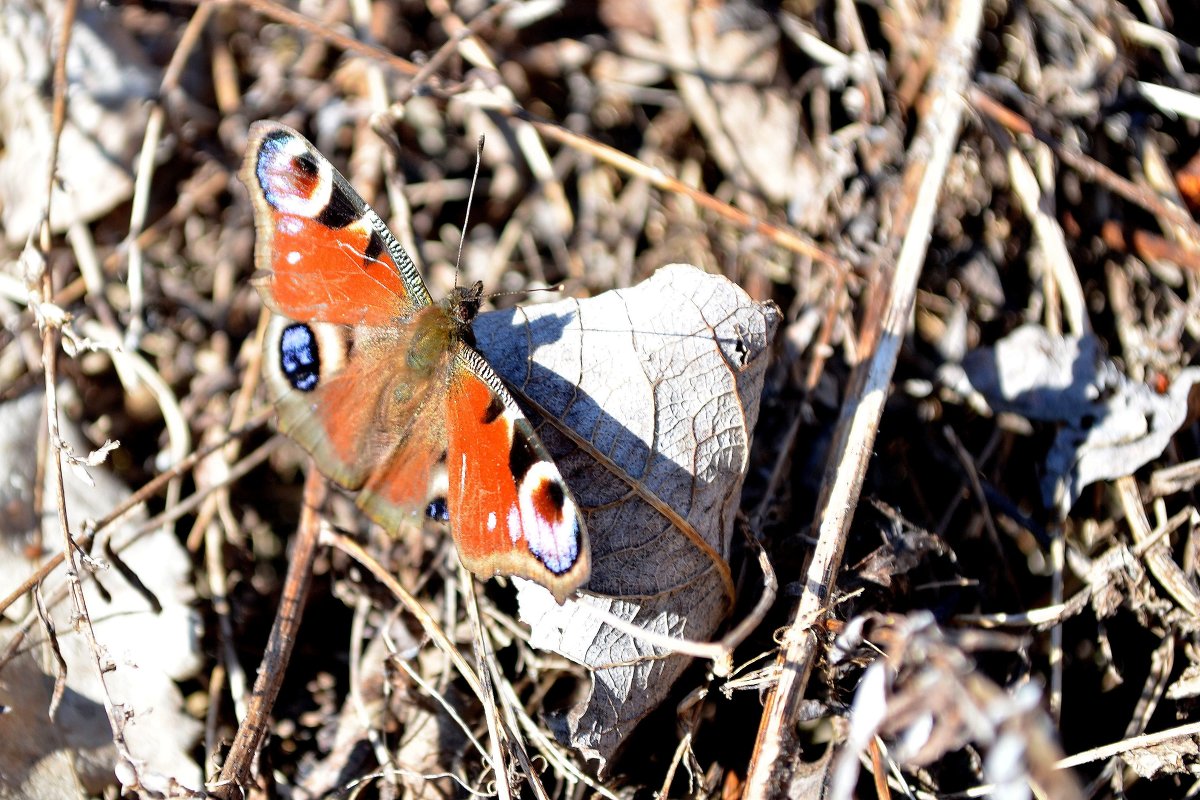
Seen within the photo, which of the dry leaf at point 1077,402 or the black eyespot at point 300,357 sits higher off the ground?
the black eyespot at point 300,357

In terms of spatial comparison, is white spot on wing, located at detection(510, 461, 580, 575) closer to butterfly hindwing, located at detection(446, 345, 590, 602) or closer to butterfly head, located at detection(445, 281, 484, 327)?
butterfly hindwing, located at detection(446, 345, 590, 602)

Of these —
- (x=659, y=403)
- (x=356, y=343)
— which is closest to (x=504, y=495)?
(x=659, y=403)

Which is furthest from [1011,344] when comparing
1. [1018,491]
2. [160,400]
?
[160,400]

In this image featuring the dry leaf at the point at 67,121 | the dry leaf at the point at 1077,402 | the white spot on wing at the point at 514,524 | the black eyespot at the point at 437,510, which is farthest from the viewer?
the dry leaf at the point at 67,121

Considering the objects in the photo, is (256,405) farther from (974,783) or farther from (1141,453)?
(1141,453)

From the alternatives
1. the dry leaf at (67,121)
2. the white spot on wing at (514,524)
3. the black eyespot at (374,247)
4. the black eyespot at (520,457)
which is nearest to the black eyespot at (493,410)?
the black eyespot at (520,457)

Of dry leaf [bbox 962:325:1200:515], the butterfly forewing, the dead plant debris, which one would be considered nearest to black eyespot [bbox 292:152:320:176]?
the butterfly forewing

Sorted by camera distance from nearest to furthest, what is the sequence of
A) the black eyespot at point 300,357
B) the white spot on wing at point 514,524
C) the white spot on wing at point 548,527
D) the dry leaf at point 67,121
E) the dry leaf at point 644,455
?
the white spot on wing at point 548,527 → the white spot on wing at point 514,524 → the dry leaf at point 644,455 → the black eyespot at point 300,357 → the dry leaf at point 67,121

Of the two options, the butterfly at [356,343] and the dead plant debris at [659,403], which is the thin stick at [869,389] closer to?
the dead plant debris at [659,403]
